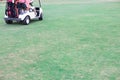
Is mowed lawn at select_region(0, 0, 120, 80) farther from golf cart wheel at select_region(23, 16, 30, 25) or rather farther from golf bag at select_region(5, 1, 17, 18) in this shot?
golf bag at select_region(5, 1, 17, 18)

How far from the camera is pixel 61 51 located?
6621 millimetres

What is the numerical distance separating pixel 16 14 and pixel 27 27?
0.85 metres

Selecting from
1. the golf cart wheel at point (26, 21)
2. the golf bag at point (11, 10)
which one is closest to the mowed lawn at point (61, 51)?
the golf cart wheel at point (26, 21)

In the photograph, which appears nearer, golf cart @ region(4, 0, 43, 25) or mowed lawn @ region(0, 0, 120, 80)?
mowed lawn @ region(0, 0, 120, 80)

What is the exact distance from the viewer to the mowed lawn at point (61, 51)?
5090 millimetres

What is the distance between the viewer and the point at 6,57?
6.27 metres

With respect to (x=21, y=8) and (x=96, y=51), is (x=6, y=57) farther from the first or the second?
(x=21, y=8)

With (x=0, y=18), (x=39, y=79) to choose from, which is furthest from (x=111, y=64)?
(x=0, y=18)

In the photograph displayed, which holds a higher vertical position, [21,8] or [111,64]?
[21,8]

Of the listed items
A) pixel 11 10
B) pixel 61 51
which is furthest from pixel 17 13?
pixel 61 51

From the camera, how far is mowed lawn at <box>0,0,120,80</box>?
5.09 meters

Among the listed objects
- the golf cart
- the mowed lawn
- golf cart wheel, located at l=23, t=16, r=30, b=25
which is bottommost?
the mowed lawn

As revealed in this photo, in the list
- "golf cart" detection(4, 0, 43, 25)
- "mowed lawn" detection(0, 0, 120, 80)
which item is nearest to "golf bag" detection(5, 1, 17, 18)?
"golf cart" detection(4, 0, 43, 25)

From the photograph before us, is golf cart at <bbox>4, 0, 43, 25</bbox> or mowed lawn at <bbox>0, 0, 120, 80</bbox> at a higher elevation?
golf cart at <bbox>4, 0, 43, 25</bbox>
